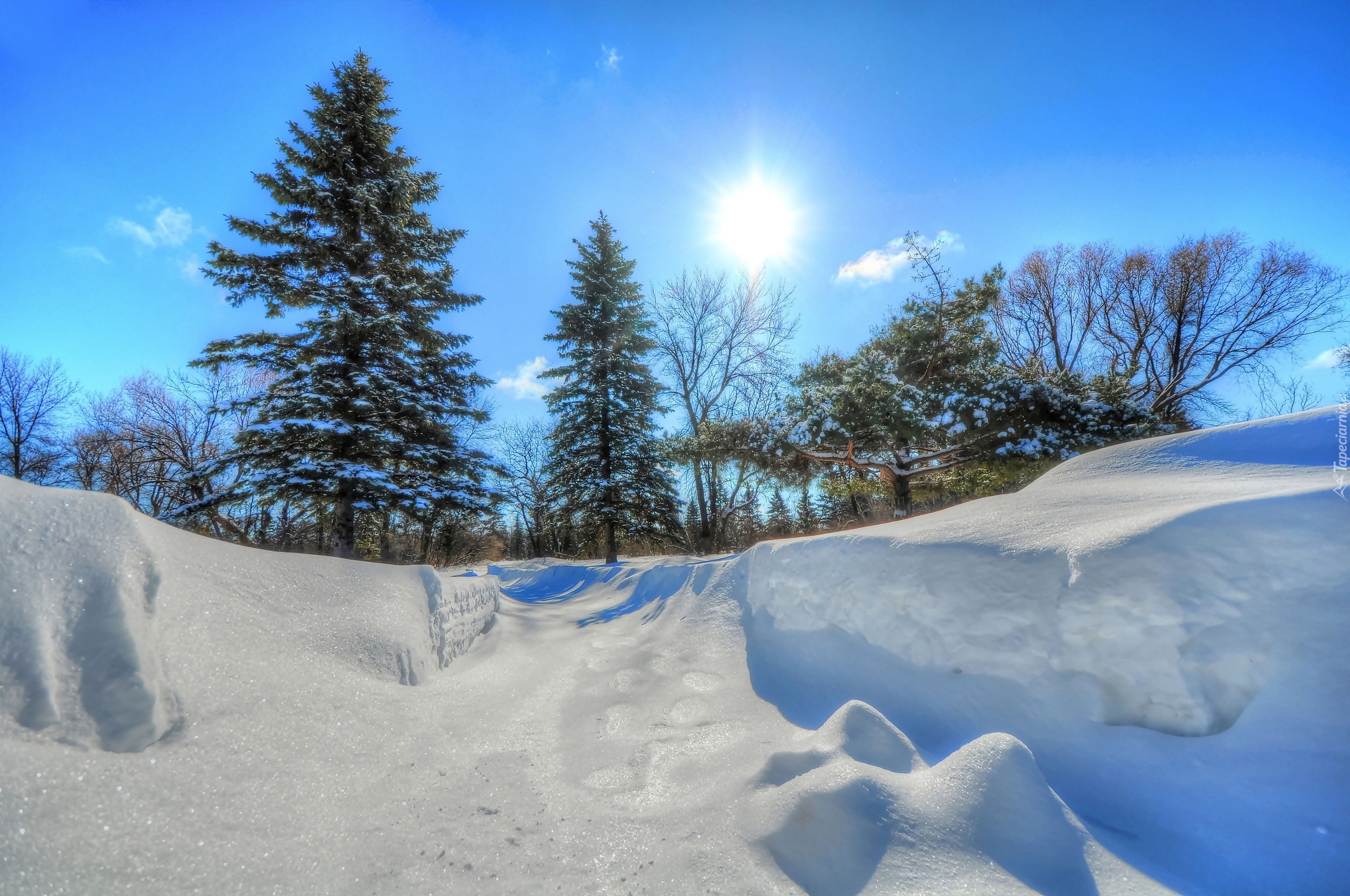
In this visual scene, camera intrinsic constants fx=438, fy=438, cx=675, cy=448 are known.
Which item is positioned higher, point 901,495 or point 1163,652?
point 901,495

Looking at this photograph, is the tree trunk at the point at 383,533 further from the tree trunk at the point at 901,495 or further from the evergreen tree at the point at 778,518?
the evergreen tree at the point at 778,518

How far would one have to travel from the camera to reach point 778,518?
23.2 meters

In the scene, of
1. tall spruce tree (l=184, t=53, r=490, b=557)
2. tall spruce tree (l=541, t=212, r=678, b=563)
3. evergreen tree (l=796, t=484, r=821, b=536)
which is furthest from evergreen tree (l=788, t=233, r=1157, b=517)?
evergreen tree (l=796, t=484, r=821, b=536)

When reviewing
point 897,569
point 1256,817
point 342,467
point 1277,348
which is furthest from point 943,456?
point 1277,348

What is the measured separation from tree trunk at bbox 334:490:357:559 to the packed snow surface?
21.2 ft

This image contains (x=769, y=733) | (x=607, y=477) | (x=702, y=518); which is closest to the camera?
(x=769, y=733)

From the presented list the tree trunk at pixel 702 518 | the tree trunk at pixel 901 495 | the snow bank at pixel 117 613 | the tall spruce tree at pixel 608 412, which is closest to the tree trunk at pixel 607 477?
the tall spruce tree at pixel 608 412

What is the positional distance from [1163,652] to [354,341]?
10.6 meters

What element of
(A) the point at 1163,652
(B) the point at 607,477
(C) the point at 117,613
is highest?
(B) the point at 607,477

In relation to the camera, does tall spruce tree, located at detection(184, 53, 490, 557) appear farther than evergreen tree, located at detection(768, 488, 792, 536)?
No

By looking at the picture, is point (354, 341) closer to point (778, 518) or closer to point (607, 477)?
point (607, 477)

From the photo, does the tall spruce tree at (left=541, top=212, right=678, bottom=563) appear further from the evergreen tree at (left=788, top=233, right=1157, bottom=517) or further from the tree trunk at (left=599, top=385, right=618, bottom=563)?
the evergreen tree at (left=788, top=233, right=1157, bottom=517)

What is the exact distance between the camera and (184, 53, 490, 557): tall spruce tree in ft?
23.9

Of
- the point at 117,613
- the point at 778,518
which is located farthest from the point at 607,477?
the point at 778,518
